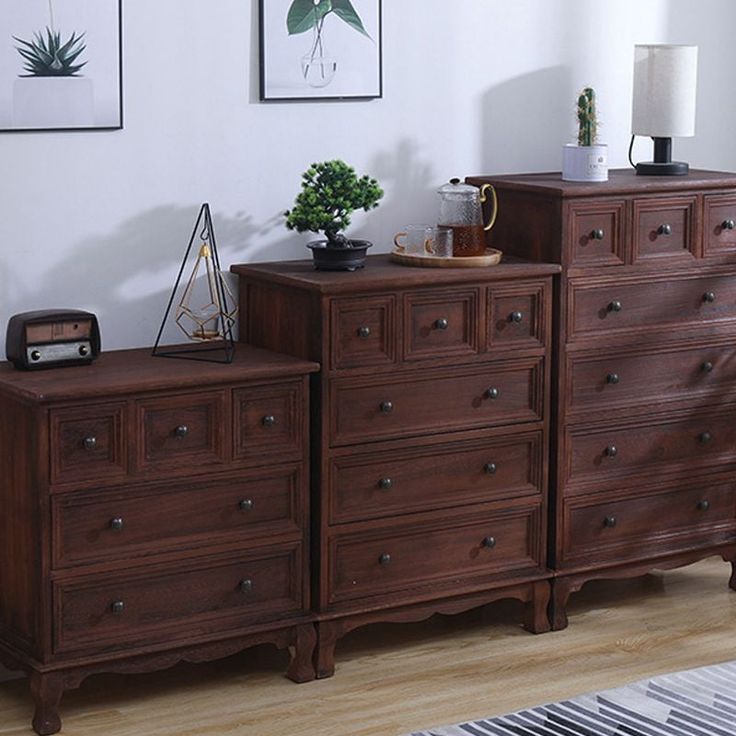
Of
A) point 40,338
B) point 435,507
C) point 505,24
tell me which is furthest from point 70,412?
point 505,24

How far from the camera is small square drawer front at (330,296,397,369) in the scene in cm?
376

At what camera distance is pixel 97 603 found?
3543mm

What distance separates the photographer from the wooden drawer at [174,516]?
3488 millimetres

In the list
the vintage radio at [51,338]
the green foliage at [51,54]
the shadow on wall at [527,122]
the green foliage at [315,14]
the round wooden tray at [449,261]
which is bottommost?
the vintage radio at [51,338]

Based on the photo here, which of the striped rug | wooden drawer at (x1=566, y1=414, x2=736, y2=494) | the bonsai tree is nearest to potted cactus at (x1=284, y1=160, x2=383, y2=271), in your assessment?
the bonsai tree

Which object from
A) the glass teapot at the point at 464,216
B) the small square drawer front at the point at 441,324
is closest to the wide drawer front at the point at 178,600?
the small square drawer front at the point at 441,324

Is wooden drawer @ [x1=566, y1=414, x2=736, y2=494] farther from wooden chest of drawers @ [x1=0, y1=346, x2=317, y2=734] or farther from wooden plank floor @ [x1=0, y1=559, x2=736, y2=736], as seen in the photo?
wooden chest of drawers @ [x1=0, y1=346, x2=317, y2=734]

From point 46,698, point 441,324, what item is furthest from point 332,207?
point 46,698

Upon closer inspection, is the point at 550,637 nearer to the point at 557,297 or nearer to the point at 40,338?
the point at 557,297

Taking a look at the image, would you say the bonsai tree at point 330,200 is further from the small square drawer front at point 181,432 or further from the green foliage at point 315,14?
the small square drawer front at point 181,432

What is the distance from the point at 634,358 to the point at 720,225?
438 mm

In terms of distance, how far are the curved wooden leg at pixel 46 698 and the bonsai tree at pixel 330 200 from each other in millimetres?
1238

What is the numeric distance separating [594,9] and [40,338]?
6.31 feet

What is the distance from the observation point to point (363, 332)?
379 centimetres
